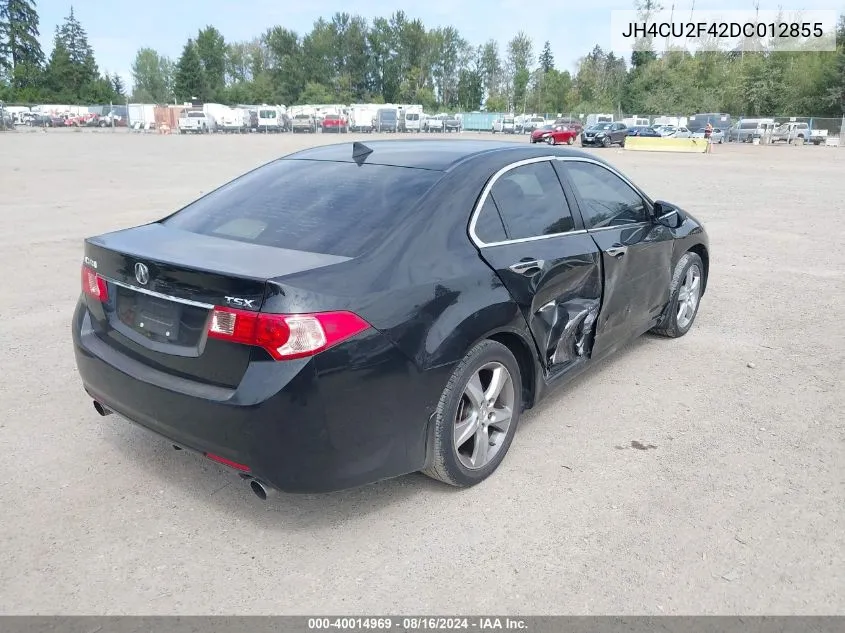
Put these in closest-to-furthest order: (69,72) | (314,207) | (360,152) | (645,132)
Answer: (314,207) → (360,152) → (645,132) → (69,72)

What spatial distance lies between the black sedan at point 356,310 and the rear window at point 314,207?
0.04ft

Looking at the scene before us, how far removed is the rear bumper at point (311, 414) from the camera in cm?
255

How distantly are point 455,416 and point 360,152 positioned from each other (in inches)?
67.6

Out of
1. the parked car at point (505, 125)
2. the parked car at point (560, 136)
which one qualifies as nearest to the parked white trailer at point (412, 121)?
the parked car at point (505, 125)

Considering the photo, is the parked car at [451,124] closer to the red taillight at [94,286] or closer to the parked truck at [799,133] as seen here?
the parked truck at [799,133]

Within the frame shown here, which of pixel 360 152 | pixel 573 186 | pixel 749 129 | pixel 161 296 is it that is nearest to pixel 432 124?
pixel 749 129

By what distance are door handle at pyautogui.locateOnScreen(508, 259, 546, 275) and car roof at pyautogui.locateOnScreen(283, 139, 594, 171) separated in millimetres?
609

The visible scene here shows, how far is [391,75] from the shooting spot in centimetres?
12200

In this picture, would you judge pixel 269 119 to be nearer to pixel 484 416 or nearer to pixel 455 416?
pixel 484 416

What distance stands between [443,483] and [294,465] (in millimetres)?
984

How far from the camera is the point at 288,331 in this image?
2.53 metres

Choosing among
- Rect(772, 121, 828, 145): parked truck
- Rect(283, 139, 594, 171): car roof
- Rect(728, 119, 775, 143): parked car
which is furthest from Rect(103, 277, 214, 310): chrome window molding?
Rect(772, 121, 828, 145): parked truck

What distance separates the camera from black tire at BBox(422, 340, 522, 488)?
9.87 ft

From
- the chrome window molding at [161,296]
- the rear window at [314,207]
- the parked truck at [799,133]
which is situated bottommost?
the chrome window molding at [161,296]
